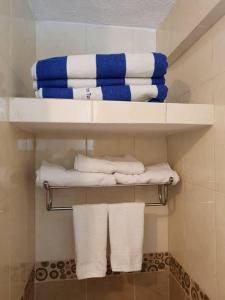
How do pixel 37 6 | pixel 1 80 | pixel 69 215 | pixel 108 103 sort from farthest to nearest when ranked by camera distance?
pixel 69 215 < pixel 37 6 < pixel 108 103 < pixel 1 80

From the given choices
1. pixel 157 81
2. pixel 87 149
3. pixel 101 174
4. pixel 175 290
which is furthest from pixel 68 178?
pixel 175 290

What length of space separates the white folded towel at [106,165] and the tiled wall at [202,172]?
23cm

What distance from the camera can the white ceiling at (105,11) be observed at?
0.98 meters

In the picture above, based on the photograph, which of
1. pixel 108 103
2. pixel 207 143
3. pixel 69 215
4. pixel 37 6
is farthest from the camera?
pixel 69 215

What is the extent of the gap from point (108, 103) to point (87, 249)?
580 millimetres

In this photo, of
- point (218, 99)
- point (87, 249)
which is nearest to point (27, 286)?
point (87, 249)

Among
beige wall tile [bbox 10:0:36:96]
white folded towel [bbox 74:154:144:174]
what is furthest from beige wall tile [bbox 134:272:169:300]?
beige wall tile [bbox 10:0:36:96]

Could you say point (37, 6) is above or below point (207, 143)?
above

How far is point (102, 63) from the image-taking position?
74 centimetres

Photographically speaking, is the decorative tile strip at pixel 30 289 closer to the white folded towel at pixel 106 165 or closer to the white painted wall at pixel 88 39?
the white folded towel at pixel 106 165

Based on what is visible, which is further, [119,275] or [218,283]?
[119,275]

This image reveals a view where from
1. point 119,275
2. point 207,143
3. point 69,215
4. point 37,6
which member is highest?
point 37,6

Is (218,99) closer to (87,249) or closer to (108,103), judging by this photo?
(108,103)

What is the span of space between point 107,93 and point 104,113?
73mm
